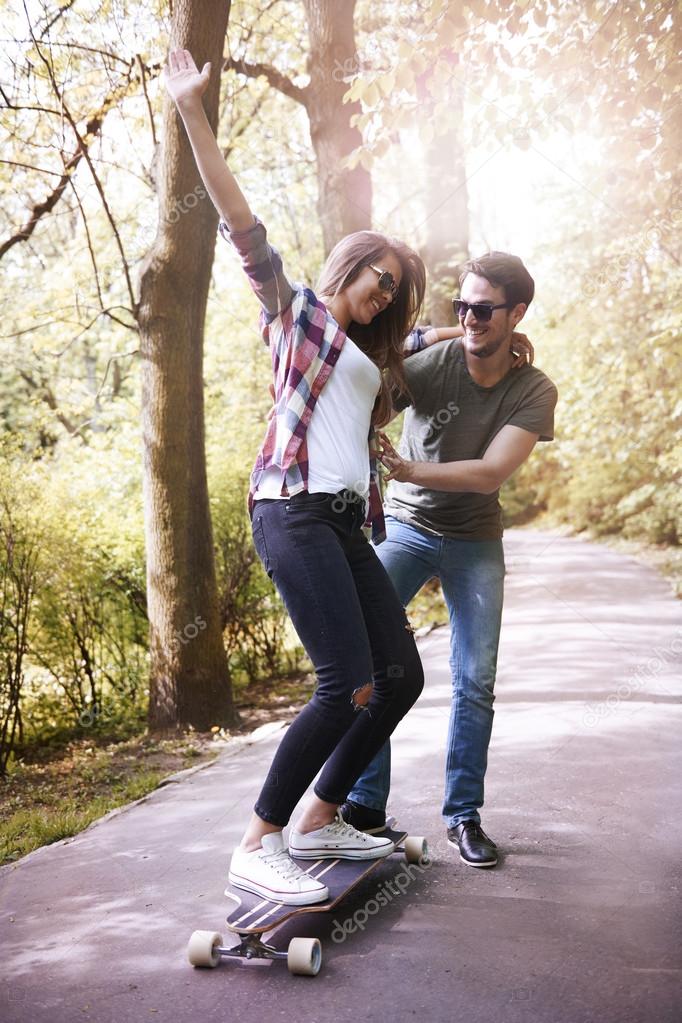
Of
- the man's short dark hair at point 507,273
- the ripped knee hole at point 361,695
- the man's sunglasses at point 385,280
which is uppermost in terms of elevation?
the man's short dark hair at point 507,273

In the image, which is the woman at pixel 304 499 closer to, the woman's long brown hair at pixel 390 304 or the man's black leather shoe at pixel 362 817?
the woman's long brown hair at pixel 390 304

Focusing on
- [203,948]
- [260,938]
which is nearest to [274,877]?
[260,938]

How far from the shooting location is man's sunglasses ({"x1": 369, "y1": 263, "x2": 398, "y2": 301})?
3307mm

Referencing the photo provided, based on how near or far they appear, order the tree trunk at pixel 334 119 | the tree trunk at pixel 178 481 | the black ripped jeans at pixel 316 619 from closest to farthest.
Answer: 1. the black ripped jeans at pixel 316 619
2. the tree trunk at pixel 178 481
3. the tree trunk at pixel 334 119

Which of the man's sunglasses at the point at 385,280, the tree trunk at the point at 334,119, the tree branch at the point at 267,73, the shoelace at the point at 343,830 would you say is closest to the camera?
the man's sunglasses at the point at 385,280

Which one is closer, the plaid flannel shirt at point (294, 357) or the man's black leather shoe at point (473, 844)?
the plaid flannel shirt at point (294, 357)

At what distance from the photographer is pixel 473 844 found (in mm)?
3777

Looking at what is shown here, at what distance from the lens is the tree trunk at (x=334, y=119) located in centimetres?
813

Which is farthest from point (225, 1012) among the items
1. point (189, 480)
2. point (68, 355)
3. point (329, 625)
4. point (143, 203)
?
point (68, 355)

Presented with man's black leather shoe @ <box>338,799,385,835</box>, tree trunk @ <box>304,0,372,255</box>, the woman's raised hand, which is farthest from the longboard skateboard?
tree trunk @ <box>304,0,372,255</box>

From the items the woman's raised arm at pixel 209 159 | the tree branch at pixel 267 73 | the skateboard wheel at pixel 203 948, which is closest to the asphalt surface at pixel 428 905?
the skateboard wheel at pixel 203 948

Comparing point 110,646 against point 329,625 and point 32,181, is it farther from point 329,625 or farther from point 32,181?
point 329,625

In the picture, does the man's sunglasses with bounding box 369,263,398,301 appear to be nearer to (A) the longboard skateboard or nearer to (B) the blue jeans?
(B) the blue jeans

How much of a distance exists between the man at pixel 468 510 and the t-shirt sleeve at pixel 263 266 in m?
0.96
